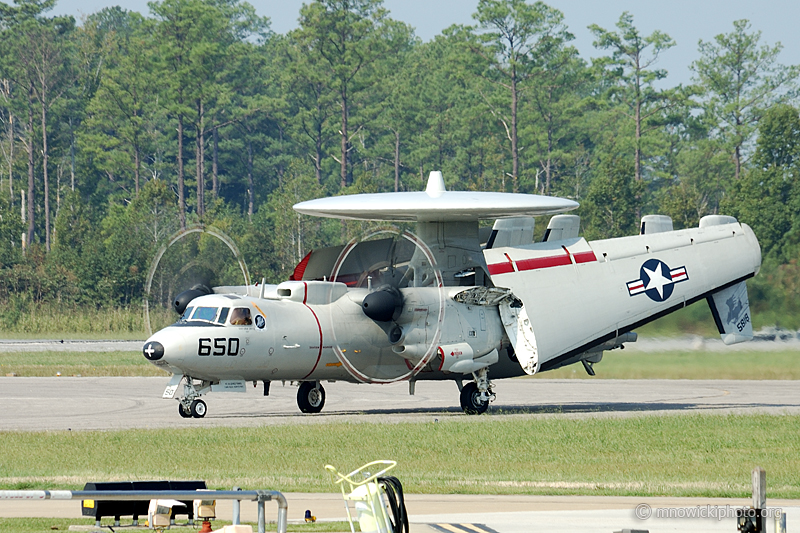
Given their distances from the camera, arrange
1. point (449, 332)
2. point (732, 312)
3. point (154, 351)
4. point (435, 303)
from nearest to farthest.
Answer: point (154, 351) < point (435, 303) < point (449, 332) < point (732, 312)

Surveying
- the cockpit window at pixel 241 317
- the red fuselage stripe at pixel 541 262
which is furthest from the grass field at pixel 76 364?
the red fuselage stripe at pixel 541 262

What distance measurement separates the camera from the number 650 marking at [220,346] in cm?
2752

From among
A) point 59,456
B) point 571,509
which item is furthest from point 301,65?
point 571,509

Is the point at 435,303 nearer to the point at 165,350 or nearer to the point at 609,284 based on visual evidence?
the point at 609,284

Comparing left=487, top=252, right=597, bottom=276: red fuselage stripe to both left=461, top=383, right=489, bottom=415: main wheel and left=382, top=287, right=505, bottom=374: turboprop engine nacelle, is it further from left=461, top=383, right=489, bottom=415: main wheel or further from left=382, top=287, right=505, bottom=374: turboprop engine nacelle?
left=461, top=383, right=489, bottom=415: main wheel

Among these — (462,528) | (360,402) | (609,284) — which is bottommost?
(360,402)

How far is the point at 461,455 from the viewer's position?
22047mm

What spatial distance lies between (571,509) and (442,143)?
95171mm

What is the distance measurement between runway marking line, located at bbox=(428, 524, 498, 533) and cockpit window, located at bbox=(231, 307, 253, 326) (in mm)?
15265

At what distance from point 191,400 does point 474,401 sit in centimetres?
752

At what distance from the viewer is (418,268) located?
98.8 feet

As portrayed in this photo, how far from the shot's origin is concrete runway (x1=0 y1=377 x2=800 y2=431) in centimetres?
2875

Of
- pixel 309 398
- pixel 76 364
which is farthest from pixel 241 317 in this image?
pixel 76 364

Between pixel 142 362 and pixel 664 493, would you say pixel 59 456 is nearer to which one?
pixel 664 493
